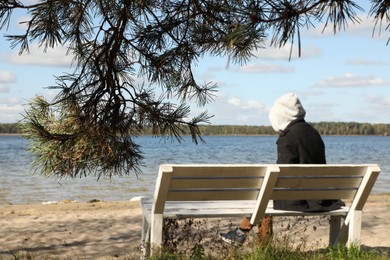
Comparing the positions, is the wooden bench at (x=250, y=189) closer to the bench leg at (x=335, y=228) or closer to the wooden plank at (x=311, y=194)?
the wooden plank at (x=311, y=194)

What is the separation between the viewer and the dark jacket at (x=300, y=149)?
203 inches

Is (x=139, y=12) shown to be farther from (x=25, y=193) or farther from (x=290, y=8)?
(x=25, y=193)

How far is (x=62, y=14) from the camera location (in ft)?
20.9

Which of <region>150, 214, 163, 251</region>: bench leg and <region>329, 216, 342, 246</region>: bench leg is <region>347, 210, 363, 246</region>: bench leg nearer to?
<region>329, 216, 342, 246</region>: bench leg

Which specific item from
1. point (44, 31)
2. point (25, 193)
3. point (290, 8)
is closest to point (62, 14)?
point (44, 31)

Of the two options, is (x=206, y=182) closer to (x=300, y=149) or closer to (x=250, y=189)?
(x=250, y=189)

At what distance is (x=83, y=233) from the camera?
767 centimetres

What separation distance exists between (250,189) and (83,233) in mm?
3269

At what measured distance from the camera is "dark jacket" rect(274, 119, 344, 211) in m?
5.14

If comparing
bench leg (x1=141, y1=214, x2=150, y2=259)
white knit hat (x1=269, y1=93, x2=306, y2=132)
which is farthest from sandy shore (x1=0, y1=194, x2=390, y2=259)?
white knit hat (x1=269, y1=93, x2=306, y2=132)

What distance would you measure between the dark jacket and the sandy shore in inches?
19.5

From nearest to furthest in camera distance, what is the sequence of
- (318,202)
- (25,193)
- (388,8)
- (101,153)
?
(388,8)
(318,202)
(101,153)
(25,193)

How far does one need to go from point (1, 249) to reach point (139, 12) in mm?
2740

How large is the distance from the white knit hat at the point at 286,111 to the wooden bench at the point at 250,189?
49cm
